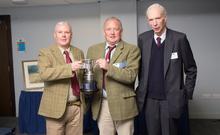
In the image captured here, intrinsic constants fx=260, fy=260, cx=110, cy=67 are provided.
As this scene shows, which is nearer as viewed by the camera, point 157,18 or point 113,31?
point 157,18

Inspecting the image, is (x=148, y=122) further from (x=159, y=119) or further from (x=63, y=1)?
(x=63, y=1)

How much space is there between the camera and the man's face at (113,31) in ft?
6.56

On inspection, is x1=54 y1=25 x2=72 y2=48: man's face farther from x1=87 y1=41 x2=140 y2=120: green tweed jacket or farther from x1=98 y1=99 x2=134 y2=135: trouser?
x1=98 y1=99 x2=134 y2=135: trouser

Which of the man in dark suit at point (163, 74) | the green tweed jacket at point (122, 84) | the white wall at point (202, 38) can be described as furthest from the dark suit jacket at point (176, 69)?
the white wall at point (202, 38)

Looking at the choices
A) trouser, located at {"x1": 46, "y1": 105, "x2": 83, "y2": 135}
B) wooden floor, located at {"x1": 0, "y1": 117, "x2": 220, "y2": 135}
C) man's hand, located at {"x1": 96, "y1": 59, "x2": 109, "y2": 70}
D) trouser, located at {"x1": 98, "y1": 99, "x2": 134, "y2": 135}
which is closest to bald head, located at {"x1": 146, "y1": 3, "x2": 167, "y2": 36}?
man's hand, located at {"x1": 96, "y1": 59, "x2": 109, "y2": 70}

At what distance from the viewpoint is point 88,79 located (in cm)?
201

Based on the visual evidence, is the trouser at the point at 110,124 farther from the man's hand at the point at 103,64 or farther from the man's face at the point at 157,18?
the man's face at the point at 157,18

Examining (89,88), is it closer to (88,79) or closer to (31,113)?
(88,79)

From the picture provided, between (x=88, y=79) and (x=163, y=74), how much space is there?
57cm

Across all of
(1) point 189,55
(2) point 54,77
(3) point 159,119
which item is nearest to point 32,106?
(2) point 54,77

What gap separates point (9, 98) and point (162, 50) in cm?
430

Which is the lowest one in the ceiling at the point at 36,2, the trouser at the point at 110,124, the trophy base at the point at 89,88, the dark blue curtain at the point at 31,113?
the dark blue curtain at the point at 31,113

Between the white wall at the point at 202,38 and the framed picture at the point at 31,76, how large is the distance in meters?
2.04

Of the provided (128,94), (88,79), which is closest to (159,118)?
Result: (128,94)
